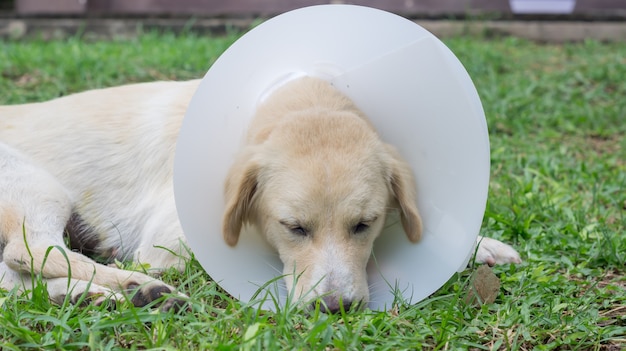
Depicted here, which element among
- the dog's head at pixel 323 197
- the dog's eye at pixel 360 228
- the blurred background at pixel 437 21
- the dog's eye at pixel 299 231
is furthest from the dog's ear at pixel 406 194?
the blurred background at pixel 437 21

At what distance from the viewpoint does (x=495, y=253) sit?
3807 millimetres

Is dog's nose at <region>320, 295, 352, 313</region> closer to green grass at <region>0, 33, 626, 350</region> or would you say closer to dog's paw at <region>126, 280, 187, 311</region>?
green grass at <region>0, 33, 626, 350</region>

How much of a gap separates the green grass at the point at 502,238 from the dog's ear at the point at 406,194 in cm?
30

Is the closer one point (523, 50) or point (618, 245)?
point (618, 245)

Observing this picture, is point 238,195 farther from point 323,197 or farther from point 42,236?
point 42,236

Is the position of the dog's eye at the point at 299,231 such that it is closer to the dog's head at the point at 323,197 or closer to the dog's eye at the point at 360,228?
the dog's head at the point at 323,197

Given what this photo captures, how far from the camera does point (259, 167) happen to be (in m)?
3.30

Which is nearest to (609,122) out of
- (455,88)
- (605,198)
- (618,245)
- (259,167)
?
(605,198)

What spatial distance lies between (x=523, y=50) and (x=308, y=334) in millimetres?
6971

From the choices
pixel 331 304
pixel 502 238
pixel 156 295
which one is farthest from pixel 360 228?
pixel 502 238

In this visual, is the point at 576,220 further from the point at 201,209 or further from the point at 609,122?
the point at 609,122

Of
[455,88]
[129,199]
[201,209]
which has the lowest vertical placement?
[129,199]

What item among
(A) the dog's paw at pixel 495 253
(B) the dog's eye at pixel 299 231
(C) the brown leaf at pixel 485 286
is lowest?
A: (A) the dog's paw at pixel 495 253

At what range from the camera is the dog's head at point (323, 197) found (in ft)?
10.1
